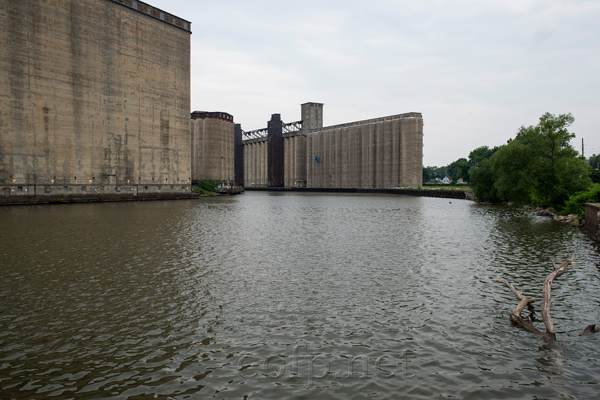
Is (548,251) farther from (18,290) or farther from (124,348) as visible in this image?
(18,290)

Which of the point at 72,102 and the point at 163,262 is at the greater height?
the point at 72,102

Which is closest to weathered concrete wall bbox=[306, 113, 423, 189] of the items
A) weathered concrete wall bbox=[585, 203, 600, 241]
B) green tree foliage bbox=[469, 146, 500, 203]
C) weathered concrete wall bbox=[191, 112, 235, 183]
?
weathered concrete wall bbox=[191, 112, 235, 183]

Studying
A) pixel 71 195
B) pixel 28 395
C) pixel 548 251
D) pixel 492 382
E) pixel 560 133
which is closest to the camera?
pixel 28 395

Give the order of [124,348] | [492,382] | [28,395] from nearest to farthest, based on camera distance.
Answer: [28,395], [492,382], [124,348]

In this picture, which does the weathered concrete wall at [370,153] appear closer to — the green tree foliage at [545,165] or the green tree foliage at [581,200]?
the green tree foliage at [545,165]

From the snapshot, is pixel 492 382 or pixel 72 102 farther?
pixel 72 102

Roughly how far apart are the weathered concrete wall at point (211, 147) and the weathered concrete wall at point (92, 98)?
68123 mm

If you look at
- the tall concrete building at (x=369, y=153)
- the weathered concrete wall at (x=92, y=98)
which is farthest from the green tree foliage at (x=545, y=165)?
the tall concrete building at (x=369, y=153)

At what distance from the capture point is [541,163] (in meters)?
53.3

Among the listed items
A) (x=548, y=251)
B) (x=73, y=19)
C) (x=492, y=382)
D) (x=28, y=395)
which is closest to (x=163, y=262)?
(x=28, y=395)

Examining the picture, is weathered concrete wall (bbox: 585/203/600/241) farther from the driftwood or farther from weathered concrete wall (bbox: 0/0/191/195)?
weathered concrete wall (bbox: 0/0/191/195)

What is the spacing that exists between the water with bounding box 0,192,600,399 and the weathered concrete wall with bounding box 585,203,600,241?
5650 mm

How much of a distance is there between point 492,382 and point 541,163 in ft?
172

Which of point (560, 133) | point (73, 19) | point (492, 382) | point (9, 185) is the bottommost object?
point (492, 382)
